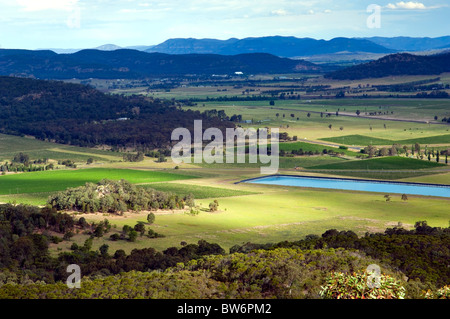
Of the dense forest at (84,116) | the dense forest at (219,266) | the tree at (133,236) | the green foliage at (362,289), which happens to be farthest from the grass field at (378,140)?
the green foliage at (362,289)

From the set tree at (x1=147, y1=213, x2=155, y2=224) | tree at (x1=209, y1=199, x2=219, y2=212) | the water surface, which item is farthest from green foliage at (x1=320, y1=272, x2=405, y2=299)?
the water surface

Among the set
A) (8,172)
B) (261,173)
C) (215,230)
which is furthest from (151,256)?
(8,172)


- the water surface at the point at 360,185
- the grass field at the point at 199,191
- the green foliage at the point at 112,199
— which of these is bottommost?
the water surface at the point at 360,185

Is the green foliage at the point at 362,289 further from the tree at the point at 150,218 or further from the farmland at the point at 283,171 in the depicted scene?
the tree at the point at 150,218

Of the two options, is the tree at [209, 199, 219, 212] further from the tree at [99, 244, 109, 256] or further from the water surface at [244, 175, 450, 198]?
the water surface at [244, 175, 450, 198]

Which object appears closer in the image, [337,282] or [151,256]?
[337,282]

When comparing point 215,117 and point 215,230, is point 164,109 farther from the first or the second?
point 215,230
